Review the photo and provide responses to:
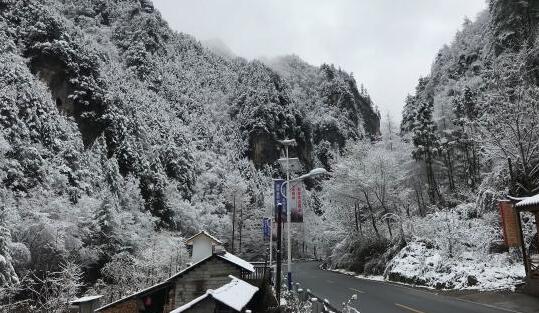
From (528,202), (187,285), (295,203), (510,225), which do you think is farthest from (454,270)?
(187,285)

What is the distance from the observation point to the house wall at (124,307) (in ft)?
64.3

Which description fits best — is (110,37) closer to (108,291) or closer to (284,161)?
(108,291)

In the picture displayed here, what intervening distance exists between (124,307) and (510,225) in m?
18.7

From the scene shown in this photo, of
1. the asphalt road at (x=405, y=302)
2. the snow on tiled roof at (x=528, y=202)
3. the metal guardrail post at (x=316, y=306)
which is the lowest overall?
the asphalt road at (x=405, y=302)

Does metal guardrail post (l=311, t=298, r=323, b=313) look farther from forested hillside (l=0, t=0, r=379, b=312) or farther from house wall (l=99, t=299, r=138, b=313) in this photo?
forested hillside (l=0, t=0, r=379, b=312)

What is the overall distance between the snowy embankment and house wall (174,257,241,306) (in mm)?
11408

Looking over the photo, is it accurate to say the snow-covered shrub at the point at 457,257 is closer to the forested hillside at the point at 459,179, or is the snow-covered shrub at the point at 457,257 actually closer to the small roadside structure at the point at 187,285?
the forested hillside at the point at 459,179

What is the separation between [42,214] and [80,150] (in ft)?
65.3

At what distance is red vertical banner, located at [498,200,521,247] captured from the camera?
1786cm

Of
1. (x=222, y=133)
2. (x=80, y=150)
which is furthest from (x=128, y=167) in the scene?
(x=222, y=133)

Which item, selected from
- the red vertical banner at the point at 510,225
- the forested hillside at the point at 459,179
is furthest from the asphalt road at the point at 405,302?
the red vertical banner at the point at 510,225

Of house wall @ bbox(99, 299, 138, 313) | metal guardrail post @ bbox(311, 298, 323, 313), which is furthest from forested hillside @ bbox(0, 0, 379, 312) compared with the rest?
metal guardrail post @ bbox(311, 298, 323, 313)

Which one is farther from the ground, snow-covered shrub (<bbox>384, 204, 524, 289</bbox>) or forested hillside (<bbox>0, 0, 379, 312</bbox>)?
forested hillside (<bbox>0, 0, 379, 312</bbox>)

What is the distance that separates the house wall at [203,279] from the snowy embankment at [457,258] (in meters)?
11.4
